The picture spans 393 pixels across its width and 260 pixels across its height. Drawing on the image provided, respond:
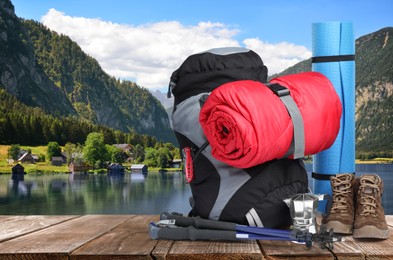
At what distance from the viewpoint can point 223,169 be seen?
9.84 ft

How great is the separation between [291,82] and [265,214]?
761 millimetres

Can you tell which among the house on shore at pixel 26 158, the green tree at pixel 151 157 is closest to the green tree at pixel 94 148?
the green tree at pixel 151 157

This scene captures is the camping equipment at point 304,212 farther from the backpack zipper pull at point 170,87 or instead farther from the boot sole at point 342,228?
the backpack zipper pull at point 170,87

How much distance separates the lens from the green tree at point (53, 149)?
135750 millimetres

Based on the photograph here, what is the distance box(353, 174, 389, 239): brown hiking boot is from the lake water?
165ft

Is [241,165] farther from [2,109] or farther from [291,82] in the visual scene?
[2,109]

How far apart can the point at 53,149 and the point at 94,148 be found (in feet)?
41.1

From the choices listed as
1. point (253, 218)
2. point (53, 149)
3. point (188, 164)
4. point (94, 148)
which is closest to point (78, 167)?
point (94, 148)

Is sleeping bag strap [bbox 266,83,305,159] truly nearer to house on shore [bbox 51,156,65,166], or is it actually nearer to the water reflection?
the water reflection

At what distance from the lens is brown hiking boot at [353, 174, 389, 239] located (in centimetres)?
288

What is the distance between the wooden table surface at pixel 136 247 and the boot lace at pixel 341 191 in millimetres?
232

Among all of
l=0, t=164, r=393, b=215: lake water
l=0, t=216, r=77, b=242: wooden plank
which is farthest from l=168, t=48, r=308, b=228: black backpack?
l=0, t=164, r=393, b=215: lake water

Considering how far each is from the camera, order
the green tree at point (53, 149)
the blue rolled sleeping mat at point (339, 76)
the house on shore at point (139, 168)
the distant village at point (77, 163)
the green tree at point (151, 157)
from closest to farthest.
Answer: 1. the blue rolled sleeping mat at point (339, 76)
2. the green tree at point (53, 149)
3. the distant village at point (77, 163)
4. the green tree at point (151, 157)
5. the house on shore at point (139, 168)

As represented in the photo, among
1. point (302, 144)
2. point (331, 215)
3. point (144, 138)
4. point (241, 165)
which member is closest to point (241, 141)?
point (241, 165)
